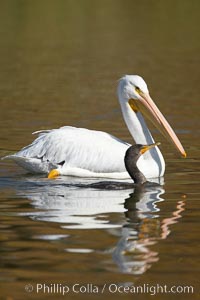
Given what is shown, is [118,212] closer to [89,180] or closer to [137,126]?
[89,180]

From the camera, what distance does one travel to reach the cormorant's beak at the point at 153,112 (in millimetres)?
10383

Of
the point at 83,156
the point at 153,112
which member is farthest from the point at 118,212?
the point at 153,112

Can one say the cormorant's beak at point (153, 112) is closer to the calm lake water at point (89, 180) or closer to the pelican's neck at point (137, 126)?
the pelican's neck at point (137, 126)

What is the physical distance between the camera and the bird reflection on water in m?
6.80

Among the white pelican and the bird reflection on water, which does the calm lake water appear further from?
the white pelican

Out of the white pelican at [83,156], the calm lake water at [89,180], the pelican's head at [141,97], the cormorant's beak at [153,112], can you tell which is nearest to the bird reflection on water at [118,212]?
the calm lake water at [89,180]

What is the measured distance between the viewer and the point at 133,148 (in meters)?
9.65

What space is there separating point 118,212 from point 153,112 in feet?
8.07

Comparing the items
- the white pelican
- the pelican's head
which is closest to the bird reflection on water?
the white pelican

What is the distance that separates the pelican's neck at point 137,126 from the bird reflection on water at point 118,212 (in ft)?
4.00

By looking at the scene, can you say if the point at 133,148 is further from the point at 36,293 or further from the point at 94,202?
the point at 36,293

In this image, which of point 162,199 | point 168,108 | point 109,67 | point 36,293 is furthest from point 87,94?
point 36,293

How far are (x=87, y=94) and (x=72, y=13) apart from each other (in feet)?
43.4

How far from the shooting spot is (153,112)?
34.6ft
